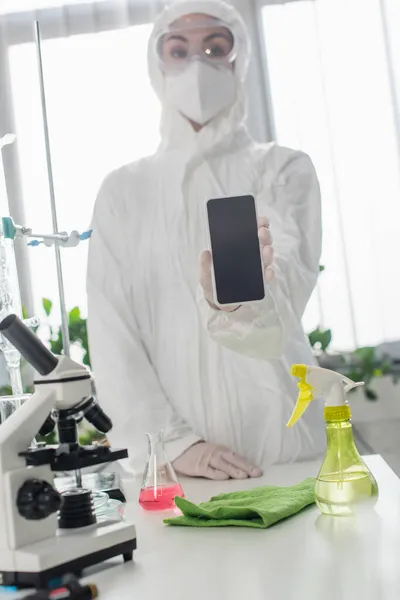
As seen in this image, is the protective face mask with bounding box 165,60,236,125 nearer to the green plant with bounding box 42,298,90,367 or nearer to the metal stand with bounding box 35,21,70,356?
the metal stand with bounding box 35,21,70,356

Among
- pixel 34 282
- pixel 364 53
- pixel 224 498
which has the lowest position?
pixel 224 498

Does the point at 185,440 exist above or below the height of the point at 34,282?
below

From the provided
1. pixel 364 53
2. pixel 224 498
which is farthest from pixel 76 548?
pixel 364 53

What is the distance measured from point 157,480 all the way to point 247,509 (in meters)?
0.21

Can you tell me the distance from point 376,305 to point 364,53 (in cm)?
99

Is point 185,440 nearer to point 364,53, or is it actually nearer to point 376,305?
Result: point 376,305

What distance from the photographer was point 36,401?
2.60 ft

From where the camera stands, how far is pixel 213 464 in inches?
56.7

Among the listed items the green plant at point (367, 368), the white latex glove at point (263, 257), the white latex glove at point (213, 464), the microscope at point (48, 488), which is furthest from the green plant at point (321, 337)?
the microscope at point (48, 488)

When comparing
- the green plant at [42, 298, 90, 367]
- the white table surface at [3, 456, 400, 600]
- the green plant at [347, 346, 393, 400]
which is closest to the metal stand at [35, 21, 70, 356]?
the white table surface at [3, 456, 400, 600]

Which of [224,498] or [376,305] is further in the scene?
[376,305]

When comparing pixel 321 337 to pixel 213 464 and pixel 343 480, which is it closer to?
pixel 213 464

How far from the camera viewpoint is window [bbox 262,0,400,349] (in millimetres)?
2914

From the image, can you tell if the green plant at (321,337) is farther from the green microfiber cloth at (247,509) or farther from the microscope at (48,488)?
the microscope at (48,488)
